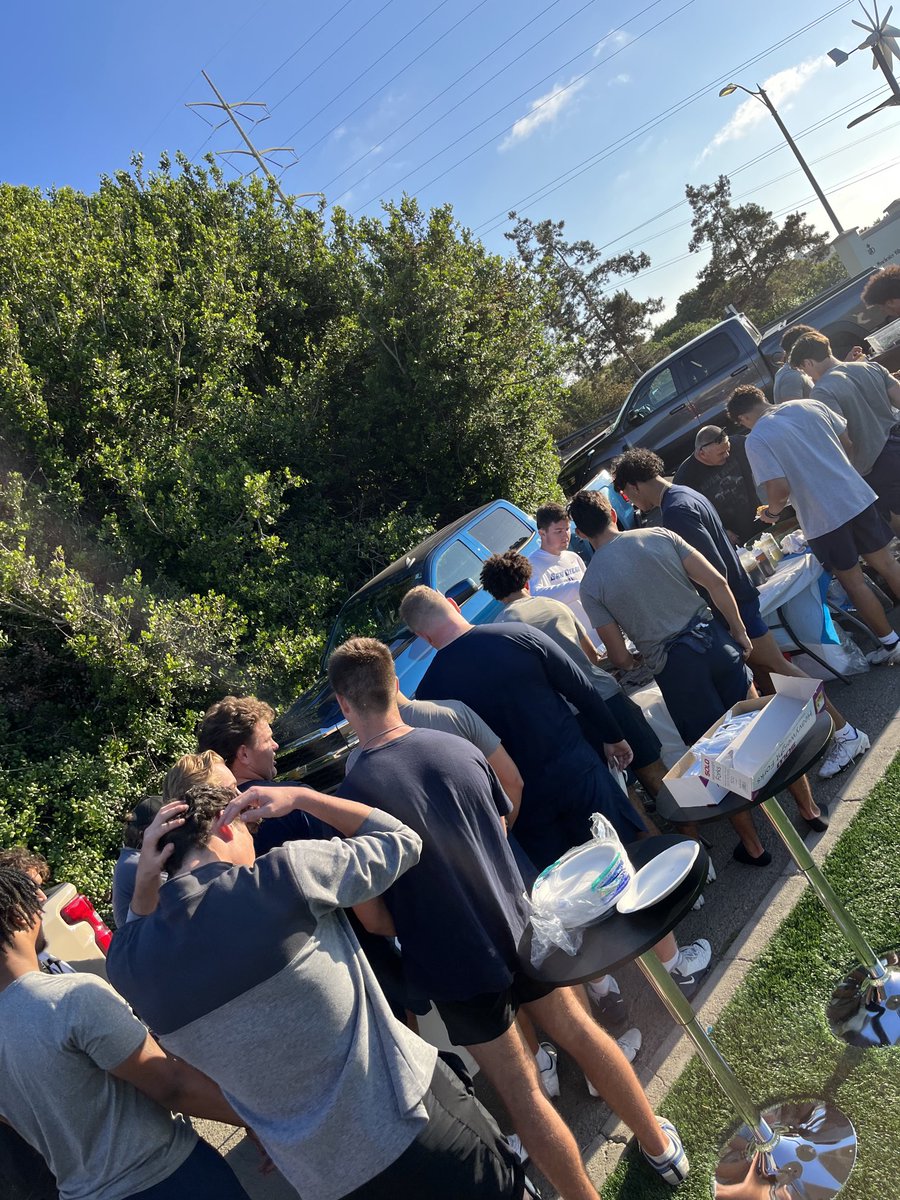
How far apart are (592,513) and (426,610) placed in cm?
118

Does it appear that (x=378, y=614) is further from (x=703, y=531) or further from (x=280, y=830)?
(x=280, y=830)

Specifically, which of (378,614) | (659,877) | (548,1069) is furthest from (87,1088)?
(378,614)

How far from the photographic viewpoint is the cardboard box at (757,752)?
8.95 feet

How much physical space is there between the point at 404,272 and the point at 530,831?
34.9 feet

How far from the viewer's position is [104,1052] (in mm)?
2227

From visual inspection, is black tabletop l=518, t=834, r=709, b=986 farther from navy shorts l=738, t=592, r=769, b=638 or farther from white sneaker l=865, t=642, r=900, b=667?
white sneaker l=865, t=642, r=900, b=667

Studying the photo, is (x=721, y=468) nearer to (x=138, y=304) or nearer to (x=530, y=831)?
(x=530, y=831)

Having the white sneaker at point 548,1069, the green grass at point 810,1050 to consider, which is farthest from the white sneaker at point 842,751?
the white sneaker at point 548,1069

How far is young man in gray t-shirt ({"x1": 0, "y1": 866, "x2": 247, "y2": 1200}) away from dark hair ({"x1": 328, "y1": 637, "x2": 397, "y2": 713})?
1.06 metres

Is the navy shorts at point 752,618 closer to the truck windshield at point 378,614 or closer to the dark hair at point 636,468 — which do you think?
the dark hair at point 636,468

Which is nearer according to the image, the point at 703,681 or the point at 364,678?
the point at 364,678

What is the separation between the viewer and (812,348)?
6.03 metres

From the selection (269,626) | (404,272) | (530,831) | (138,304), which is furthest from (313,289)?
(530,831)

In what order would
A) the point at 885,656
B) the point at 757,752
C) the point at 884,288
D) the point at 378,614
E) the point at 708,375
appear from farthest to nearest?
the point at 708,375, the point at 378,614, the point at 884,288, the point at 885,656, the point at 757,752
